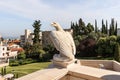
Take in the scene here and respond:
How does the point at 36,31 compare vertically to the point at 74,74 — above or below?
above

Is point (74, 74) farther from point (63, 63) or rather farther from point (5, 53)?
point (5, 53)

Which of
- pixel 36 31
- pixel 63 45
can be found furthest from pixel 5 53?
pixel 63 45

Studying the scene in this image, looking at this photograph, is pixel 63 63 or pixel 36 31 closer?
pixel 63 63

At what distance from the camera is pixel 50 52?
32.8 meters

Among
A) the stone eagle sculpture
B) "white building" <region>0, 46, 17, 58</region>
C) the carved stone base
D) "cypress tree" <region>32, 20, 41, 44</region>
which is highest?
"cypress tree" <region>32, 20, 41, 44</region>

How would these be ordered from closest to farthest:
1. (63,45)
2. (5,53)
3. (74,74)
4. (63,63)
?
(74,74), (63,63), (63,45), (5,53)

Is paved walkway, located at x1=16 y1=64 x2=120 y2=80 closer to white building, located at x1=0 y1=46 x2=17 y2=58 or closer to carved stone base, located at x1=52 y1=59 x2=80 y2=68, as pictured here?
carved stone base, located at x1=52 y1=59 x2=80 y2=68

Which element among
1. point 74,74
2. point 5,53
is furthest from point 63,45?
point 5,53

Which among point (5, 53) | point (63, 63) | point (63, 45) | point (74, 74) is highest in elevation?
point (63, 45)

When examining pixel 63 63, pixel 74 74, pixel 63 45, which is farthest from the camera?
pixel 63 45

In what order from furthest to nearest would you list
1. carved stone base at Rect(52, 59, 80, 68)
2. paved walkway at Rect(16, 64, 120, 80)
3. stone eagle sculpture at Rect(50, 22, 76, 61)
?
stone eagle sculpture at Rect(50, 22, 76, 61) → carved stone base at Rect(52, 59, 80, 68) → paved walkway at Rect(16, 64, 120, 80)

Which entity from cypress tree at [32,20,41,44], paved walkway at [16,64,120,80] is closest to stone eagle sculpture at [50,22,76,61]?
paved walkway at [16,64,120,80]

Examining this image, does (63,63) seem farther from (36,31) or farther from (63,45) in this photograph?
(36,31)

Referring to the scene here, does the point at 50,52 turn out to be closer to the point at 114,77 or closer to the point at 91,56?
the point at 91,56
